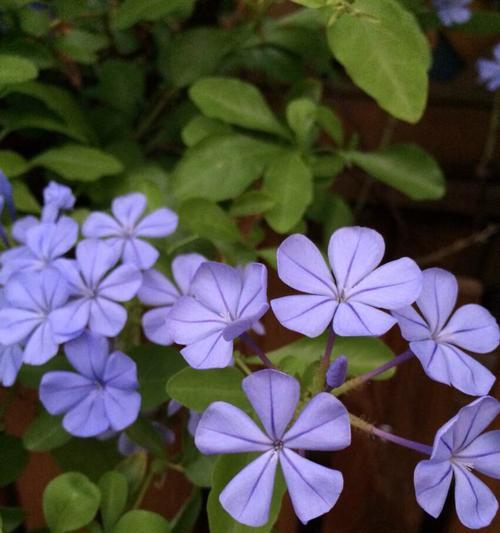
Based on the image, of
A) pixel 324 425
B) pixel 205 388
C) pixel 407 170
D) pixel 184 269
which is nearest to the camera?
pixel 324 425

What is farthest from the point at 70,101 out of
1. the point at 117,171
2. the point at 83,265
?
the point at 83,265

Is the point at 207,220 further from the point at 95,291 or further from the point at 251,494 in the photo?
the point at 251,494

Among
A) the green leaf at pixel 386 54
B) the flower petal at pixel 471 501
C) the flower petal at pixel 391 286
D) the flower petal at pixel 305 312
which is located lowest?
the flower petal at pixel 471 501

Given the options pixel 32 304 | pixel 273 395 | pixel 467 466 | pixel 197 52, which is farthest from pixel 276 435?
pixel 197 52

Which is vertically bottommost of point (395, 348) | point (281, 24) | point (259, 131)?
point (395, 348)

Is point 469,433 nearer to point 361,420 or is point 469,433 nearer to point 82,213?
point 361,420

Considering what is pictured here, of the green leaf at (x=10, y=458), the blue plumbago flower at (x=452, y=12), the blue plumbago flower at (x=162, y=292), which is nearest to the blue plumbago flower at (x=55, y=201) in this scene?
the blue plumbago flower at (x=162, y=292)

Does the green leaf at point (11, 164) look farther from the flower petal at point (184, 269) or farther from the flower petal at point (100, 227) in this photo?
the flower petal at point (184, 269)
